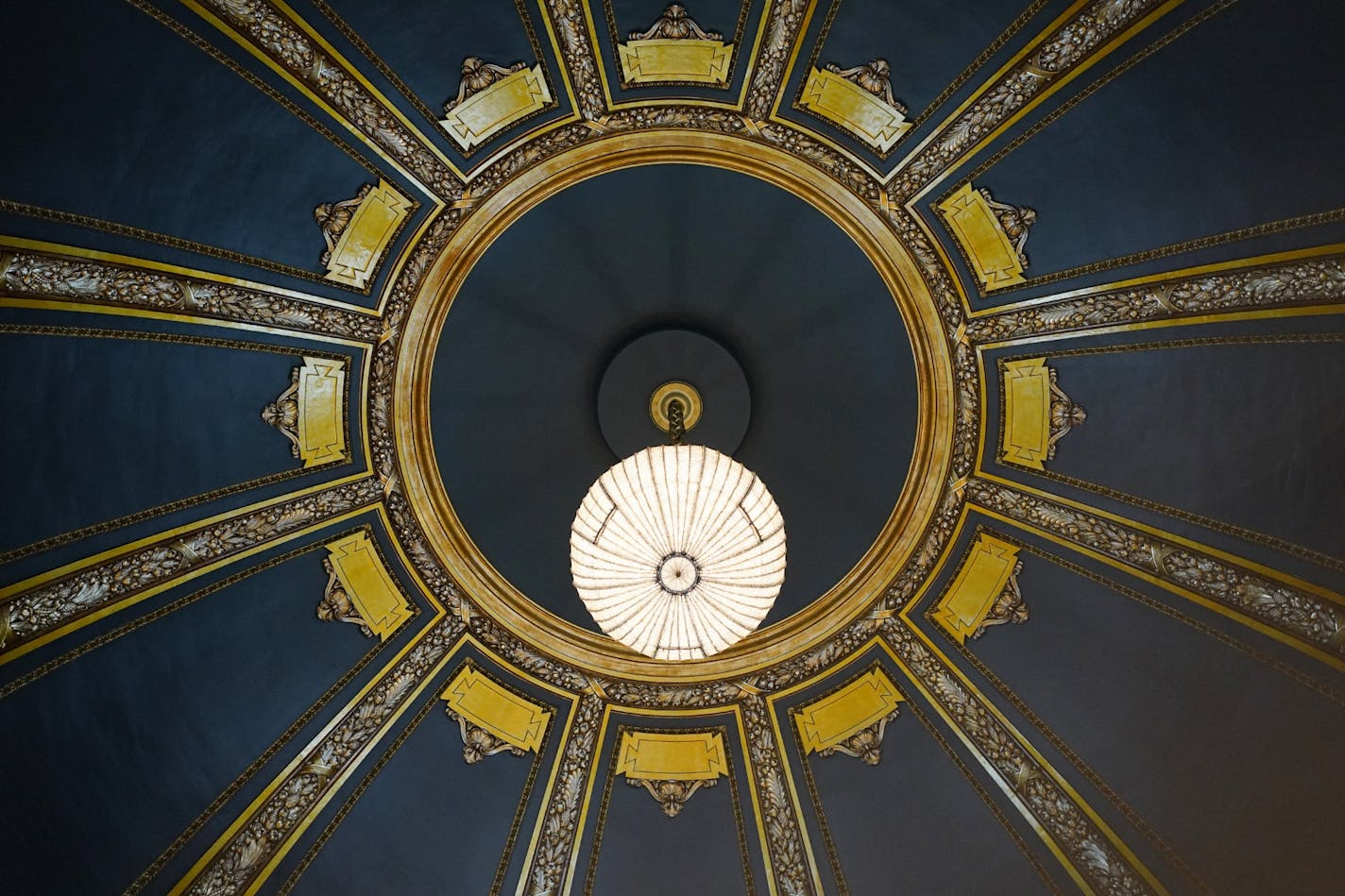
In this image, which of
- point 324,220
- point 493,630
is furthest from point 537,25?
point 493,630

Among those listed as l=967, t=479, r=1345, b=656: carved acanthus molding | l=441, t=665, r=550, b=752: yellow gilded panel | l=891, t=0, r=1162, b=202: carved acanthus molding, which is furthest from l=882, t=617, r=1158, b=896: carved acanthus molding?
l=891, t=0, r=1162, b=202: carved acanthus molding

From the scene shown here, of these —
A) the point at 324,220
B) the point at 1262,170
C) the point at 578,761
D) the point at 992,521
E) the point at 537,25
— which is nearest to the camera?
the point at 1262,170

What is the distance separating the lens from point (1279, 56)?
6.01m

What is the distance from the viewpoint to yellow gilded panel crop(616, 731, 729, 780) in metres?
9.55

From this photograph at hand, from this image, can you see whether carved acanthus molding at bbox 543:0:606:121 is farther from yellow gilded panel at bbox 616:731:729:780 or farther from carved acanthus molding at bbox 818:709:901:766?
carved acanthus molding at bbox 818:709:901:766

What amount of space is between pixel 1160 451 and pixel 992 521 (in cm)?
Answer: 159

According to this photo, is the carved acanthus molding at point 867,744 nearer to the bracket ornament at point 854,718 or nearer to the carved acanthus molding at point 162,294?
the bracket ornament at point 854,718

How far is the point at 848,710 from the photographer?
938 centimetres

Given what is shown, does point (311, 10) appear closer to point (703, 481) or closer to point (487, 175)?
point (487, 175)

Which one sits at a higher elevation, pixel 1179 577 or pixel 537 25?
pixel 537 25

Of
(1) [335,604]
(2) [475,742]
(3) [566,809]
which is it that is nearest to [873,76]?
(1) [335,604]

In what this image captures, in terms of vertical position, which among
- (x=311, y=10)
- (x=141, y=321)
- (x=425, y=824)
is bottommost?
(x=425, y=824)

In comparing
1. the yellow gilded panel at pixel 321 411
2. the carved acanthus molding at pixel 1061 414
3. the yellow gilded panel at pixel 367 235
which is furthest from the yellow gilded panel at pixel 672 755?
the yellow gilded panel at pixel 367 235

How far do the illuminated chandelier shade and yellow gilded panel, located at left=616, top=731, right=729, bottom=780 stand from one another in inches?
104
